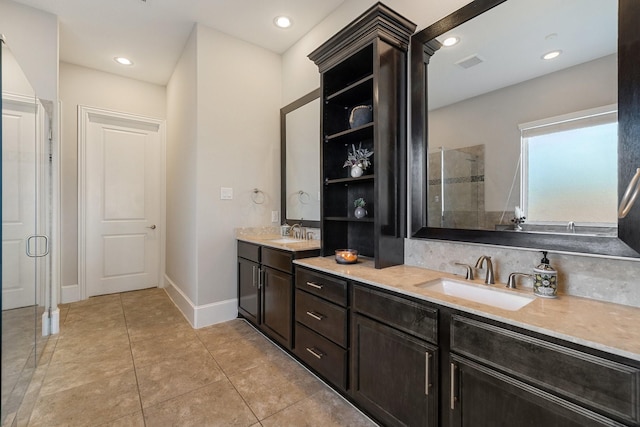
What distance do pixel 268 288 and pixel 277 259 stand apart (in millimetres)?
322

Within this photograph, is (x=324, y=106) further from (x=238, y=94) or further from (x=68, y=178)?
(x=68, y=178)

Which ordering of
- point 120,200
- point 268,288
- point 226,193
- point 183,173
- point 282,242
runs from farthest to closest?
point 120,200
point 183,173
point 226,193
point 282,242
point 268,288

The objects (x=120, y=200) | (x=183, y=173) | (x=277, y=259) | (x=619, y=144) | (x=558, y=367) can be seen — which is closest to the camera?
(x=558, y=367)

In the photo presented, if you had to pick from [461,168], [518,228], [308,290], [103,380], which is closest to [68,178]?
[103,380]

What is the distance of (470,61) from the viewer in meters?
1.76

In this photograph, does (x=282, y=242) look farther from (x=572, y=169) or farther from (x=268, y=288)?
(x=572, y=169)

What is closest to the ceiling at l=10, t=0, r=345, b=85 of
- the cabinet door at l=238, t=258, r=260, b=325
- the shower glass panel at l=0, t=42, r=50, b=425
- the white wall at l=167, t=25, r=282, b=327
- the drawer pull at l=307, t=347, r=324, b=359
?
the white wall at l=167, t=25, r=282, b=327

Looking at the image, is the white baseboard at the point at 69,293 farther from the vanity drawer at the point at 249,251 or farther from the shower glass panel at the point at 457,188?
the shower glass panel at the point at 457,188

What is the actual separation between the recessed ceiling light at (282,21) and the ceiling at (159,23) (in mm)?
47

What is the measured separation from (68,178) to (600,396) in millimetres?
5110

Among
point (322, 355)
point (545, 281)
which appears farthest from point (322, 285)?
point (545, 281)

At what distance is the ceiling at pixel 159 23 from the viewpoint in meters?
2.66

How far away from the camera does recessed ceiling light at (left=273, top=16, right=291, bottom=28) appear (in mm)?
2847

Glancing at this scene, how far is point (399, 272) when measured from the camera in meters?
1.80
